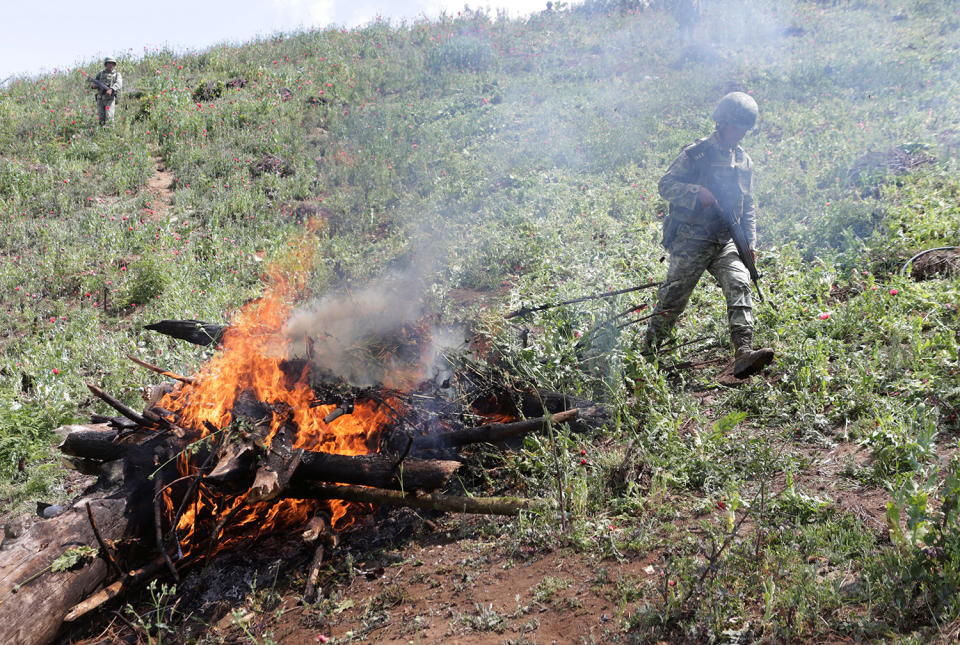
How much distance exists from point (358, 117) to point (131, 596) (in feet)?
41.3

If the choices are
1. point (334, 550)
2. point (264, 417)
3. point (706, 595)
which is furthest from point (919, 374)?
point (264, 417)

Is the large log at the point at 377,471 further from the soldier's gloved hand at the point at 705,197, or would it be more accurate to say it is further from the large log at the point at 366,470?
the soldier's gloved hand at the point at 705,197

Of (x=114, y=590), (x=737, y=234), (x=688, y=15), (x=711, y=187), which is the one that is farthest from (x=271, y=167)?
(x=688, y=15)

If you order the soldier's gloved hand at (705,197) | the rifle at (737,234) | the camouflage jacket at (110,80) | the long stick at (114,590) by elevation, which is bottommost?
the long stick at (114,590)

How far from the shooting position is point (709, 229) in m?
5.09

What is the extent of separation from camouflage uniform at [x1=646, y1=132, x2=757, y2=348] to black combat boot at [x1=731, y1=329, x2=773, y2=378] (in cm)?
1

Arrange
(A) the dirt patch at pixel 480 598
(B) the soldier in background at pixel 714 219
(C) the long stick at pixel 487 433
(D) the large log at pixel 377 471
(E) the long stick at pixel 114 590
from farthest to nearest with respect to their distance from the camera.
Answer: (B) the soldier in background at pixel 714 219
(C) the long stick at pixel 487 433
(D) the large log at pixel 377 471
(E) the long stick at pixel 114 590
(A) the dirt patch at pixel 480 598

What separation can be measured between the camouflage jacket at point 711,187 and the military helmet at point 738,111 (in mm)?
278

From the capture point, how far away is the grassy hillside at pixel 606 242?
113 inches

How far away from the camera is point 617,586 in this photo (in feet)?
9.05

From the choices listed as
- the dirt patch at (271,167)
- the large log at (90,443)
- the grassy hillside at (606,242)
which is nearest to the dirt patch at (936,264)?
the grassy hillside at (606,242)

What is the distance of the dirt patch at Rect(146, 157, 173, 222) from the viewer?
413 inches

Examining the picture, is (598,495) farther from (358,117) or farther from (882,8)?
(882,8)

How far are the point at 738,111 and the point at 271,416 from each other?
430 centimetres
